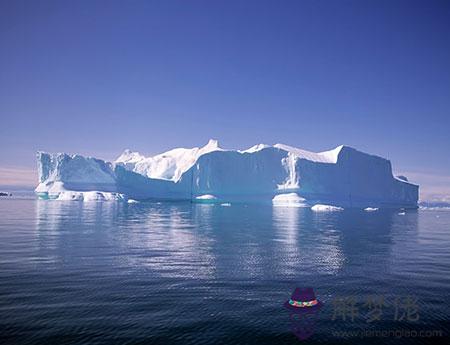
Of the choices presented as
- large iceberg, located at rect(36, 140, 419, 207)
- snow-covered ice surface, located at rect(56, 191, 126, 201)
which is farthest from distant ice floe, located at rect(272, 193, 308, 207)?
snow-covered ice surface, located at rect(56, 191, 126, 201)

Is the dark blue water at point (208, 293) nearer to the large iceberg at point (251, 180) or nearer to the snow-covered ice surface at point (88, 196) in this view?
the snow-covered ice surface at point (88, 196)

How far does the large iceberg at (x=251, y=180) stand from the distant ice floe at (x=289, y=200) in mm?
449

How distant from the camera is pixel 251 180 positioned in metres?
159

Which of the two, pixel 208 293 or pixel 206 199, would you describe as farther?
pixel 206 199

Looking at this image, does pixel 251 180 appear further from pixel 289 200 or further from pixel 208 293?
pixel 208 293

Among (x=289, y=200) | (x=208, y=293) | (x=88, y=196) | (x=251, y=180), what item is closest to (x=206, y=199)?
(x=251, y=180)

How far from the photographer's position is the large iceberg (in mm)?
149625

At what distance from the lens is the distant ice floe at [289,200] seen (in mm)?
146125

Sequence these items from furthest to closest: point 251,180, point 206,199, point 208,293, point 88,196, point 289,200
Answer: point 251,180, point 206,199, point 289,200, point 88,196, point 208,293

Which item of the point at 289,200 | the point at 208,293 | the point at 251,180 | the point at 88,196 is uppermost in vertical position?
the point at 251,180

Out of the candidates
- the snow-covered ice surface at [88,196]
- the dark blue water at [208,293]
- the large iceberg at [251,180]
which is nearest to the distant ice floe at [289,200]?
the large iceberg at [251,180]

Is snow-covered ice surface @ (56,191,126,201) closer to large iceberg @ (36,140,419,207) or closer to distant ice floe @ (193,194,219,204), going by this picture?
large iceberg @ (36,140,419,207)

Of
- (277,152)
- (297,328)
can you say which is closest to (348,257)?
(297,328)

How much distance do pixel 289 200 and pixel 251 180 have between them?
21.2m
